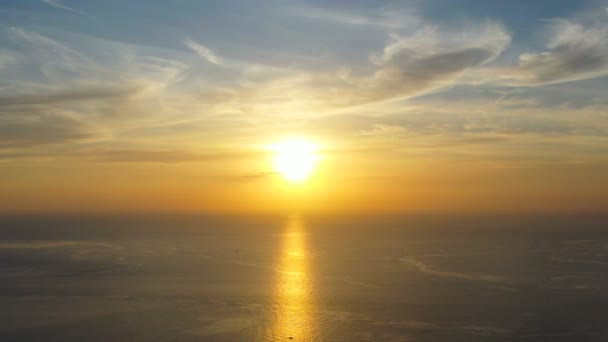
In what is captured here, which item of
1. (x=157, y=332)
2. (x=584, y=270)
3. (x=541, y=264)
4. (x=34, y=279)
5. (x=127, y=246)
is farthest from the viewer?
(x=127, y=246)

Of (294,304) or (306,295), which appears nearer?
(294,304)

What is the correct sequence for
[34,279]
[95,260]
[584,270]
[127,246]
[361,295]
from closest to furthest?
[361,295] < [34,279] < [584,270] < [95,260] < [127,246]

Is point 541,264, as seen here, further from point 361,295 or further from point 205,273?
point 205,273

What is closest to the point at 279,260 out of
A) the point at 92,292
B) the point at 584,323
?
the point at 92,292
